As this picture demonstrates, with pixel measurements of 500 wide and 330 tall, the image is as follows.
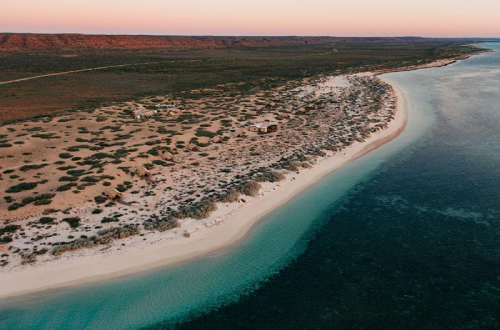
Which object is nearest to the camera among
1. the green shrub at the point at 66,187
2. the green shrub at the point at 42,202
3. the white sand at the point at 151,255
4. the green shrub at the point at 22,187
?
the white sand at the point at 151,255

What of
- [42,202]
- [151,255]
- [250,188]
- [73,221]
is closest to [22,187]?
[42,202]

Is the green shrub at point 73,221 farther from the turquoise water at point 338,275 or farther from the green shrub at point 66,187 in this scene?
the turquoise water at point 338,275

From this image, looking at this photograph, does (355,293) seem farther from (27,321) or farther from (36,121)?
(36,121)

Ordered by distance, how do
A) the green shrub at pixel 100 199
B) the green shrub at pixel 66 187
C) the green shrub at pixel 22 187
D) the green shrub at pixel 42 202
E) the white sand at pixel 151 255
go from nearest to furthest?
1. the white sand at pixel 151 255
2. the green shrub at pixel 42 202
3. the green shrub at pixel 100 199
4. the green shrub at pixel 22 187
5. the green shrub at pixel 66 187

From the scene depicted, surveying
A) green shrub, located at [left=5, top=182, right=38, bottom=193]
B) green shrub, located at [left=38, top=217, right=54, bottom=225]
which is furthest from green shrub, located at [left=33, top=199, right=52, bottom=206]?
green shrub, located at [left=5, top=182, right=38, bottom=193]

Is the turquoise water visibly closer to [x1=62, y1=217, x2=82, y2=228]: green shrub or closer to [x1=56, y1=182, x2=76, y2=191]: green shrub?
[x1=62, y1=217, x2=82, y2=228]: green shrub

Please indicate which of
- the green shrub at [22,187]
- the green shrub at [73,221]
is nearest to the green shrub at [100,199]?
the green shrub at [73,221]
